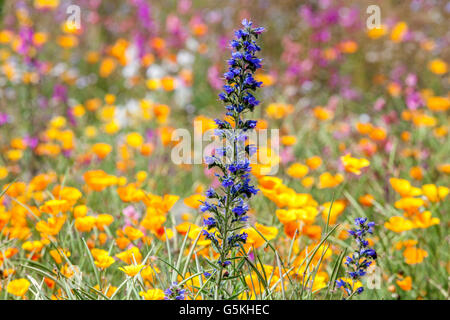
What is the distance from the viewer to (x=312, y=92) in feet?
18.0

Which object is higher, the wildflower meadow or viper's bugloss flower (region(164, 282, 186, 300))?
the wildflower meadow

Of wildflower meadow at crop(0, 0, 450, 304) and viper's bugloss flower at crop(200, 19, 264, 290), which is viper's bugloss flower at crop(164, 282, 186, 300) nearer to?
wildflower meadow at crop(0, 0, 450, 304)

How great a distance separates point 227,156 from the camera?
1233mm

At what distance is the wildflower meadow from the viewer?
Result: 4.69 ft

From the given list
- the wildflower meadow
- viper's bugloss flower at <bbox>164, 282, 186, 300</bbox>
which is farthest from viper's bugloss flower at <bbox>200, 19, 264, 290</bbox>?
viper's bugloss flower at <bbox>164, 282, 186, 300</bbox>

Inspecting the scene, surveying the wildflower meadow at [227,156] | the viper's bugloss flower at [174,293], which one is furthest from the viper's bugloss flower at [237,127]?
the viper's bugloss flower at [174,293]

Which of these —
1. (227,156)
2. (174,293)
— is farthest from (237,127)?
(174,293)

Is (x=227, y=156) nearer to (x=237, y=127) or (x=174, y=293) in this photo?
(x=237, y=127)

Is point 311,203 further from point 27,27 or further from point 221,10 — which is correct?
point 221,10

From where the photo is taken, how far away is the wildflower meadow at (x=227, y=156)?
1431 mm

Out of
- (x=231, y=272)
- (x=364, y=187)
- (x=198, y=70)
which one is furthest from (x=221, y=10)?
(x=231, y=272)

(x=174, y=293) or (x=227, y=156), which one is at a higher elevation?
(x=227, y=156)

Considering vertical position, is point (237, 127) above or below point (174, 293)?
above
